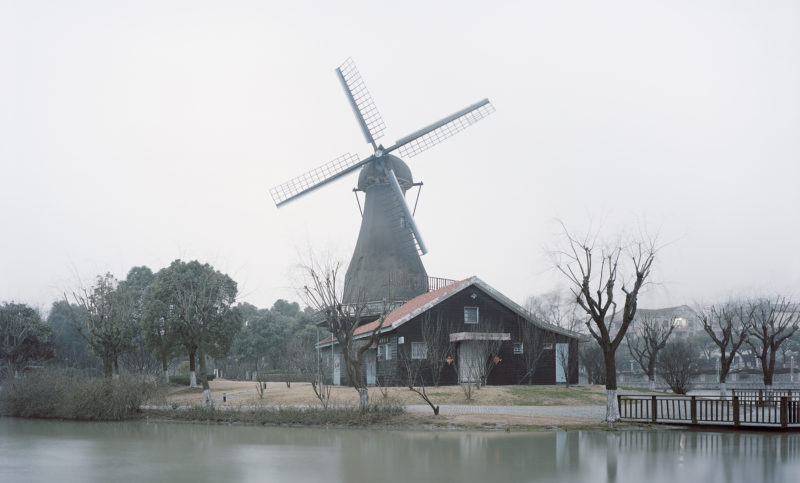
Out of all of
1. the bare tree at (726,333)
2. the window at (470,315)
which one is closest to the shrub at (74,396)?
the window at (470,315)

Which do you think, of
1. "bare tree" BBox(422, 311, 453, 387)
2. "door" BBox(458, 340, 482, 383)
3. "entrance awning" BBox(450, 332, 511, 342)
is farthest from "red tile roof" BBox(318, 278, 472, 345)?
"door" BBox(458, 340, 482, 383)

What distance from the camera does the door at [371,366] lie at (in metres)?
33.8

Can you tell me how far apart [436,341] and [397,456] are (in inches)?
637

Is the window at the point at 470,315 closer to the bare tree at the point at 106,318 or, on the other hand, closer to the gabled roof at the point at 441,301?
the gabled roof at the point at 441,301

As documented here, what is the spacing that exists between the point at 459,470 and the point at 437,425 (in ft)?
23.4

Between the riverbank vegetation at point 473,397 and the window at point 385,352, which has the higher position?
the window at point 385,352

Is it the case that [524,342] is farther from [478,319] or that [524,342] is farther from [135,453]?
[135,453]

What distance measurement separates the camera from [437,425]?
18.6m

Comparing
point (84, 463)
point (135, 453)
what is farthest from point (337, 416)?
point (84, 463)

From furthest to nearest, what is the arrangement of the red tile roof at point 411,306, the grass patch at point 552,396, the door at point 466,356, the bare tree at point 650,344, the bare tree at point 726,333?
the bare tree at point 650,344 → the door at point 466,356 → the red tile roof at point 411,306 → the bare tree at point 726,333 → the grass patch at point 552,396

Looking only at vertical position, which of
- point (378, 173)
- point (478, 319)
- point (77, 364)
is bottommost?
point (77, 364)

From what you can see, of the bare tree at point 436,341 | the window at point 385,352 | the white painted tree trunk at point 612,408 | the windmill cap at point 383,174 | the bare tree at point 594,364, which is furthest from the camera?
the bare tree at point 594,364

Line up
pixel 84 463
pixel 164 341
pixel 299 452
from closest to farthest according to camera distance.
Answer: pixel 84 463, pixel 299 452, pixel 164 341

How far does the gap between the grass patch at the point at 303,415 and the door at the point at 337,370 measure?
1553 centimetres
